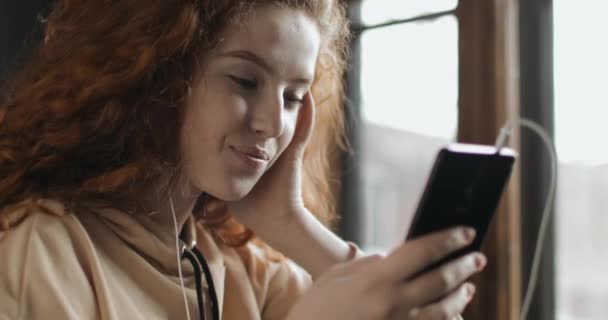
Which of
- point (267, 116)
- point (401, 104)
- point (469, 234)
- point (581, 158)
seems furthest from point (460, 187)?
point (401, 104)

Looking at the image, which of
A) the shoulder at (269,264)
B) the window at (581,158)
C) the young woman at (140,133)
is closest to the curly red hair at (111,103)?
the young woman at (140,133)

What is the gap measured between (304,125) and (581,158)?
611 mm

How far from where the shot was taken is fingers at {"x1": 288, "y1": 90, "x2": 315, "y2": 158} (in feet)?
3.70

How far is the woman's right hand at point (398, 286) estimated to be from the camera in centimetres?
67

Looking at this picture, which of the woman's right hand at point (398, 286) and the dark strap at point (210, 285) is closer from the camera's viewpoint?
the woman's right hand at point (398, 286)

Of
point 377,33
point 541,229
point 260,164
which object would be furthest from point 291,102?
point 377,33

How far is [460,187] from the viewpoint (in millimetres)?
708

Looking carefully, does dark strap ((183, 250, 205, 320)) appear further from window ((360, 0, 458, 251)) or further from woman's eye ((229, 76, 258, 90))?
window ((360, 0, 458, 251))

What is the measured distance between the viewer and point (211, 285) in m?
1.04

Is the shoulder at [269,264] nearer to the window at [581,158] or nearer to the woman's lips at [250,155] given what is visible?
the woman's lips at [250,155]

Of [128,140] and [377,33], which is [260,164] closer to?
[128,140]

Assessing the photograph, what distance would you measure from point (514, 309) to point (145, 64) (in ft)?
3.05

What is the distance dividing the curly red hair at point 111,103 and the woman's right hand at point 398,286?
1.22ft

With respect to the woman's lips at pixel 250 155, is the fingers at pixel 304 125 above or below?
above
